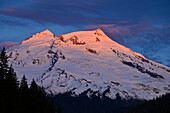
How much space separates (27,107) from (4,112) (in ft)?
59.9

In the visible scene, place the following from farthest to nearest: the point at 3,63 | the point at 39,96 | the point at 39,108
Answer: the point at 39,96 < the point at 39,108 < the point at 3,63

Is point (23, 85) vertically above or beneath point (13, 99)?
above

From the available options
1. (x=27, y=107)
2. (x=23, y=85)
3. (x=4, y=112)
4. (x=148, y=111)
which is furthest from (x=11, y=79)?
(x=148, y=111)

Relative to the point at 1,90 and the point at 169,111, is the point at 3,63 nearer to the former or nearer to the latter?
the point at 1,90

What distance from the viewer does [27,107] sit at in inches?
3410

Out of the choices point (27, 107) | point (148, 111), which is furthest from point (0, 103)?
point (148, 111)

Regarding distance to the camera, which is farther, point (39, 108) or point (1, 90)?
point (39, 108)

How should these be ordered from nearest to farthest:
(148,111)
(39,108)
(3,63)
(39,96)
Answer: (3,63) < (39,108) < (39,96) < (148,111)

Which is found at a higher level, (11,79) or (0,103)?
(11,79)

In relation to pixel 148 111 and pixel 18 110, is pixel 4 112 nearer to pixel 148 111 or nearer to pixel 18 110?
pixel 18 110

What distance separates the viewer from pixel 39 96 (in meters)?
101

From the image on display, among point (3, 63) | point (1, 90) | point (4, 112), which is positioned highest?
point (3, 63)

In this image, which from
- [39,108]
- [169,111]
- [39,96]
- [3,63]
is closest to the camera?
[3,63]

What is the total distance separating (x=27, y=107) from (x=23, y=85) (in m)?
10.3
